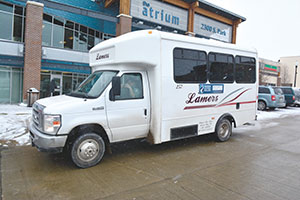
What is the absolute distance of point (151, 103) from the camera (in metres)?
5.86

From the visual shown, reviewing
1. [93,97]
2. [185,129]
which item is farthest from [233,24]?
[93,97]

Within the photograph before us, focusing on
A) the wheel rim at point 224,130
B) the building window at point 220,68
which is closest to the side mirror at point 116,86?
the building window at point 220,68

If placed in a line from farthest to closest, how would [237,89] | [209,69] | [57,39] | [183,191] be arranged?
[57,39] → [237,89] → [209,69] → [183,191]

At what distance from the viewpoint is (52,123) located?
15.0 ft

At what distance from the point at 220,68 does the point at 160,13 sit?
1506cm

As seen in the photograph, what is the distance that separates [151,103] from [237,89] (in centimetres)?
349

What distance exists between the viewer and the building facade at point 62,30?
16.0 metres

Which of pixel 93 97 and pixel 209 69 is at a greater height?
pixel 209 69

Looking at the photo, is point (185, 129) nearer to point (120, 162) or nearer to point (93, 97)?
point (120, 162)

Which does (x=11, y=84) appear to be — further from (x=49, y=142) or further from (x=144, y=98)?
(x=144, y=98)

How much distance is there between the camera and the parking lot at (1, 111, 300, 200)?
3.91 metres

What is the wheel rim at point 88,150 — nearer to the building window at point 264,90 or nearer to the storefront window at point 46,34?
the building window at point 264,90

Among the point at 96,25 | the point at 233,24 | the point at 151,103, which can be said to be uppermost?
the point at 233,24

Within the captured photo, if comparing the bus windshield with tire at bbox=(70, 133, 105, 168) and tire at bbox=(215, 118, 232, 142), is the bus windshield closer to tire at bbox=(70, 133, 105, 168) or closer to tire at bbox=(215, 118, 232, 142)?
tire at bbox=(70, 133, 105, 168)
